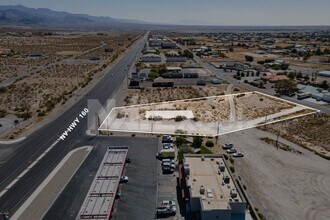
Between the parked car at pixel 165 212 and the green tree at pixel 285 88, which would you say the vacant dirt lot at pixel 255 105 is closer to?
the green tree at pixel 285 88

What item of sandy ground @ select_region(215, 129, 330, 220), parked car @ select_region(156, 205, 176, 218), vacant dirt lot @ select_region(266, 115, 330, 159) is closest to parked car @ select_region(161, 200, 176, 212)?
parked car @ select_region(156, 205, 176, 218)

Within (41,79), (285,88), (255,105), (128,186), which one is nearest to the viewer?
(128,186)

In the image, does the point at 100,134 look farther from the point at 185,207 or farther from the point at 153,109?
the point at 185,207

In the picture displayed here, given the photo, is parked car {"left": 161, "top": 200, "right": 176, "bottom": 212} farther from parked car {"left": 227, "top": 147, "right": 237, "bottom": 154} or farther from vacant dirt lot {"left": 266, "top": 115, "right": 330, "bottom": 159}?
vacant dirt lot {"left": 266, "top": 115, "right": 330, "bottom": 159}

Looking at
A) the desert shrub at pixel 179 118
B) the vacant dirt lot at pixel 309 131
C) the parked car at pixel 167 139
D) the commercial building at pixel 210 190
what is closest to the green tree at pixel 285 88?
the vacant dirt lot at pixel 309 131

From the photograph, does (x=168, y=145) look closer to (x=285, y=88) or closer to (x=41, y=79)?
(x=285, y=88)

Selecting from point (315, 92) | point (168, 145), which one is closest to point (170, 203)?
point (168, 145)
